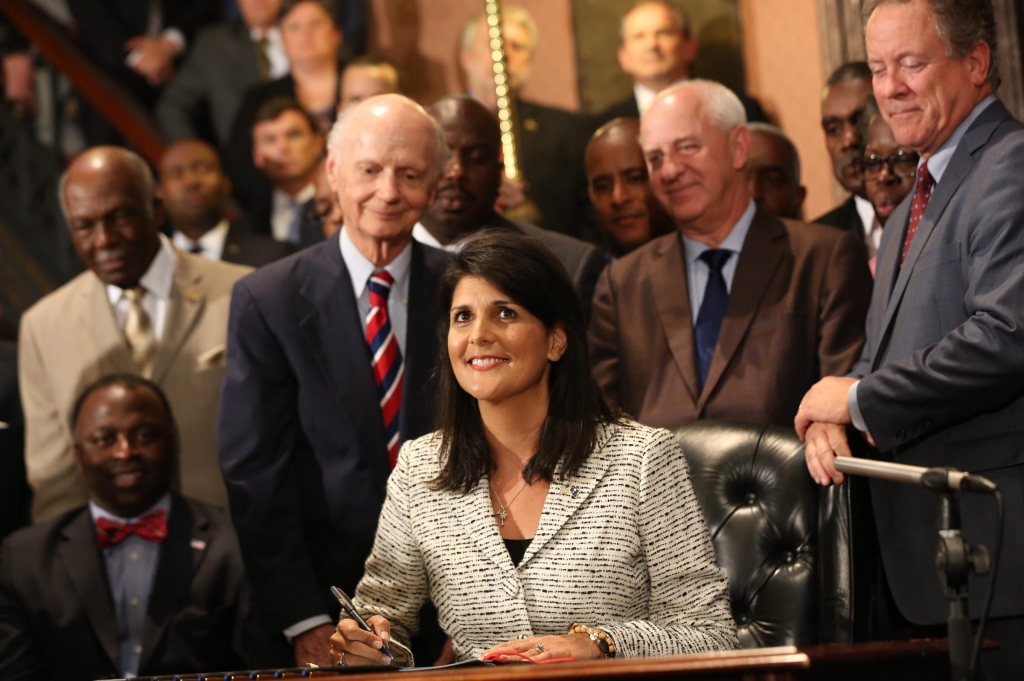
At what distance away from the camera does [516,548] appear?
293cm

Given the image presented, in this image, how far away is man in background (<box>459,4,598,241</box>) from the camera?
19.9ft

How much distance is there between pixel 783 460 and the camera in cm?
317

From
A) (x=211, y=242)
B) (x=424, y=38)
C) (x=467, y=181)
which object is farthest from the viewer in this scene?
(x=424, y=38)

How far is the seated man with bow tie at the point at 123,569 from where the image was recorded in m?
4.06

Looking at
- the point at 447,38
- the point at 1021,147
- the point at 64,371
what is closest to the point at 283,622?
the point at 64,371

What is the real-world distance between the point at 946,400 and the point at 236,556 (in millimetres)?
2235

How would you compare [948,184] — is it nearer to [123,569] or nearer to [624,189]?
[624,189]

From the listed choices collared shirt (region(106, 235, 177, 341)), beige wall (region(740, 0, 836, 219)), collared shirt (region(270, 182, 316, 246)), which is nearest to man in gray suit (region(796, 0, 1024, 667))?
collared shirt (region(106, 235, 177, 341))

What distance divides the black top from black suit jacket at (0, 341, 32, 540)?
240cm

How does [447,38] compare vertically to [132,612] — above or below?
above

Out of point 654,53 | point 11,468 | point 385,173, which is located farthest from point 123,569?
point 654,53

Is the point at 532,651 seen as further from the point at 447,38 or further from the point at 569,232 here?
the point at 447,38

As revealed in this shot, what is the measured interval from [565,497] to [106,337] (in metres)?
2.33

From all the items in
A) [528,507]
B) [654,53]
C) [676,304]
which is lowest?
[528,507]
